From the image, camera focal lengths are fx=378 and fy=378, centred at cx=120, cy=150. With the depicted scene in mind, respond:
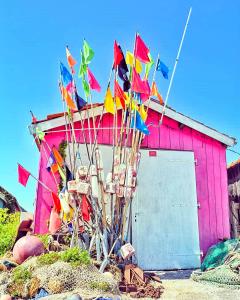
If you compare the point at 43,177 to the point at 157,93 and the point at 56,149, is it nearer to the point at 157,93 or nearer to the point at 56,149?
the point at 56,149

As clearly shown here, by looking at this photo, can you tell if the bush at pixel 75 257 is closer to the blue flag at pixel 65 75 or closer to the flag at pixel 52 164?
the flag at pixel 52 164

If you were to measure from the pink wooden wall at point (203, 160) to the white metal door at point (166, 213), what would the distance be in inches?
12.8

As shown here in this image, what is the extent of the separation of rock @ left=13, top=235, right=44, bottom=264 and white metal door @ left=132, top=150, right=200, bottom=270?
2.50m

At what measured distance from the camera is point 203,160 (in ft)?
32.8

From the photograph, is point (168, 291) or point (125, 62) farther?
point (125, 62)

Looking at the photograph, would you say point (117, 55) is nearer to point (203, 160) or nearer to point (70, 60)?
point (70, 60)

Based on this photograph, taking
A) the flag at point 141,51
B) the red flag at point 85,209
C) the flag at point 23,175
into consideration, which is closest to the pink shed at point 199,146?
the flag at point 23,175

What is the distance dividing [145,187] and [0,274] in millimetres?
3982

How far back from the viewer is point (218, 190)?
9.93 meters

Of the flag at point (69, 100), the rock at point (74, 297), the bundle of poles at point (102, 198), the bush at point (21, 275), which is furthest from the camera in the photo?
the flag at point (69, 100)

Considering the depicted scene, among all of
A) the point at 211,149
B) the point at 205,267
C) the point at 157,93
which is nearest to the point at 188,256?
the point at 205,267

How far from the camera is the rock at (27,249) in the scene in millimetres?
7109

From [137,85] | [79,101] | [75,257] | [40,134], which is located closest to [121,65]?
[137,85]

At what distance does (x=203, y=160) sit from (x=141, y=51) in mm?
3545
